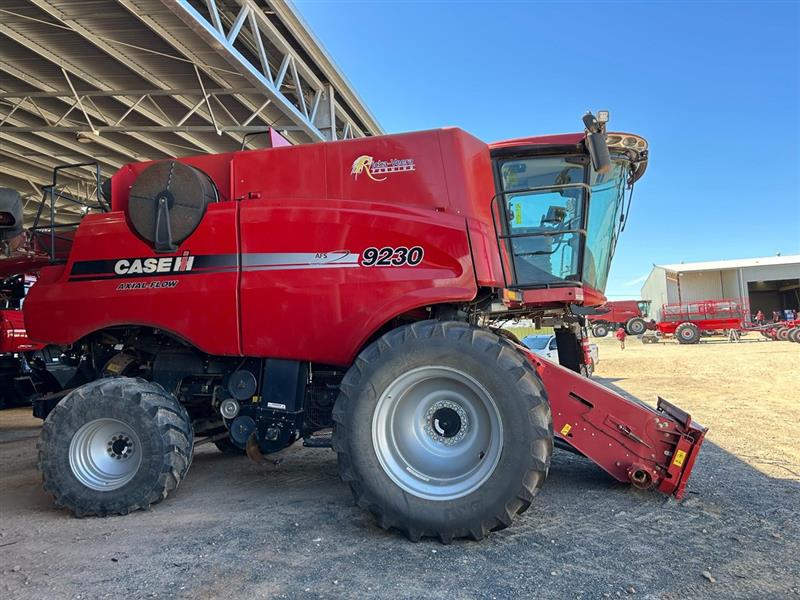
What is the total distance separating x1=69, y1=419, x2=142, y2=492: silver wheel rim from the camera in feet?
13.9

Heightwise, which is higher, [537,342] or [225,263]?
[225,263]

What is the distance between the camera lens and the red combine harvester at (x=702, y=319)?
101ft

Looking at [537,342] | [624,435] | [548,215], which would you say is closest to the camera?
[624,435]

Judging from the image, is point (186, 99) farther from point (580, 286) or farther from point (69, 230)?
point (580, 286)

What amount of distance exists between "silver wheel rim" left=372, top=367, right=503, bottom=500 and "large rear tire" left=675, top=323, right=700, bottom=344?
1221 inches

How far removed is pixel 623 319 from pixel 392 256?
3646cm

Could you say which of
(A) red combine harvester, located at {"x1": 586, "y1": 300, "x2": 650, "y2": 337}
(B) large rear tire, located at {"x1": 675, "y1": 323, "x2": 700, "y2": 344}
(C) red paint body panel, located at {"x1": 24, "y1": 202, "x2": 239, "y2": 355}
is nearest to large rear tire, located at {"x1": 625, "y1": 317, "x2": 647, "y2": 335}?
(A) red combine harvester, located at {"x1": 586, "y1": 300, "x2": 650, "y2": 337}

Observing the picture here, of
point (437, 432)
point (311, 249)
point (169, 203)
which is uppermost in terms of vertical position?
point (169, 203)

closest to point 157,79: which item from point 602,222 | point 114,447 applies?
point 114,447

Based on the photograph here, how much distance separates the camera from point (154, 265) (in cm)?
451

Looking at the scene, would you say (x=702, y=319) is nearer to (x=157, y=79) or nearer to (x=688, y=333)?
(x=688, y=333)

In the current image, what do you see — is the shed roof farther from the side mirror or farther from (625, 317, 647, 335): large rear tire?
the side mirror

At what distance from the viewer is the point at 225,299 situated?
4309mm

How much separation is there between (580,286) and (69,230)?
16.4 feet
